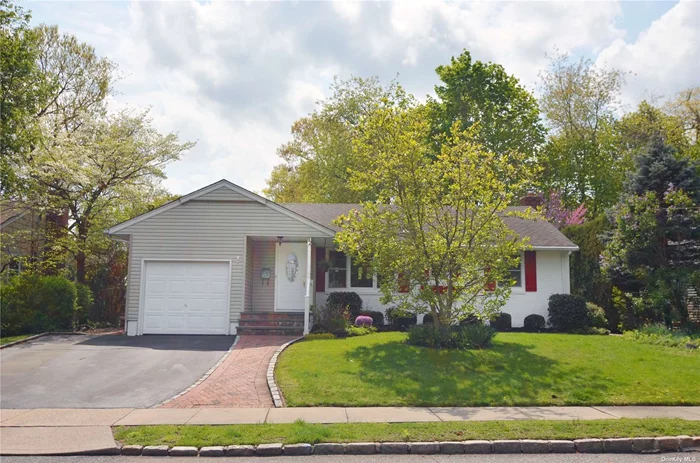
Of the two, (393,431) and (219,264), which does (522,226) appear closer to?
(219,264)

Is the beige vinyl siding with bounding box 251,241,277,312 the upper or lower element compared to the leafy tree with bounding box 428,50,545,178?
lower

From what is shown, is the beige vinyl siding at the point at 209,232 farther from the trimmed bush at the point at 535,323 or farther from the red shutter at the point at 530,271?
the trimmed bush at the point at 535,323

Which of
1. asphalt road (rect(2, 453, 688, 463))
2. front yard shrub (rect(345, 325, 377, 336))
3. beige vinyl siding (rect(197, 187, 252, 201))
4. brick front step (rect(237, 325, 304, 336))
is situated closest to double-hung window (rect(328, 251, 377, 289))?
front yard shrub (rect(345, 325, 377, 336))

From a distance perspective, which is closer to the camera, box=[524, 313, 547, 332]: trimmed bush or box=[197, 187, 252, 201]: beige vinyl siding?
box=[197, 187, 252, 201]: beige vinyl siding

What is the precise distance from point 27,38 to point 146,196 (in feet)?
28.9

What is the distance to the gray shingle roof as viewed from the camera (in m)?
20.0

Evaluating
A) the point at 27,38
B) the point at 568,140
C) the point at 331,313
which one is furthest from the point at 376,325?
the point at 568,140

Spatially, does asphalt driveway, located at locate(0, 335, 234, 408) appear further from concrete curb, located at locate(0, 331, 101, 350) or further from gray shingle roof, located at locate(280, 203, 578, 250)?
gray shingle roof, located at locate(280, 203, 578, 250)

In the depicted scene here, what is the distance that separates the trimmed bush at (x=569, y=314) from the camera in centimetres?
1823

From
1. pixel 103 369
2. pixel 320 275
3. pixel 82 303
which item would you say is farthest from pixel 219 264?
pixel 103 369

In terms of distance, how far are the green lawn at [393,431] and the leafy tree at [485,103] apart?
24.0m

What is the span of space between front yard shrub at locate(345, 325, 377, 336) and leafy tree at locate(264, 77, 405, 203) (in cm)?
1698

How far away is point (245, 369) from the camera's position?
1186 cm

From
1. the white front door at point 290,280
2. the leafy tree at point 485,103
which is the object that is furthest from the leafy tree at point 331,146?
the white front door at point 290,280
